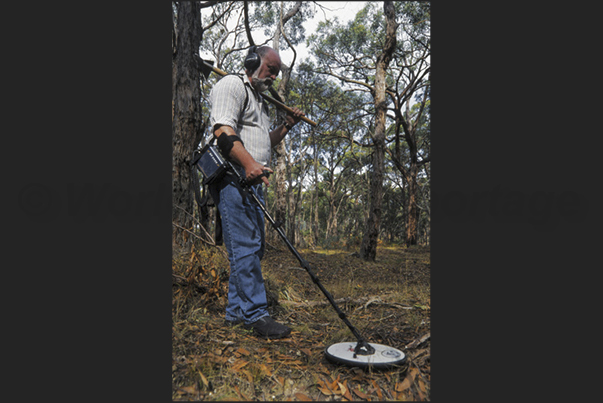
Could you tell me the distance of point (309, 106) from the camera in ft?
30.8

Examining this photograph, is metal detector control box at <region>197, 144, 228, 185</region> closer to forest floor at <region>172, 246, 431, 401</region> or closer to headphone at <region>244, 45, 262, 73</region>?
headphone at <region>244, 45, 262, 73</region>

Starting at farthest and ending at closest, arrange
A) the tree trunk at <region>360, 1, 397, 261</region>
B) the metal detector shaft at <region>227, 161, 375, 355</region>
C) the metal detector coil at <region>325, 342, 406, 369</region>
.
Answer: the tree trunk at <region>360, 1, 397, 261</region>, the metal detector shaft at <region>227, 161, 375, 355</region>, the metal detector coil at <region>325, 342, 406, 369</region>

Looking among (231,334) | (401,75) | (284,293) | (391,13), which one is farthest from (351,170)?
(231,334)

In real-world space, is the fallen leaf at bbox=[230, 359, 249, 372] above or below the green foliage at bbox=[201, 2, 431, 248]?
below

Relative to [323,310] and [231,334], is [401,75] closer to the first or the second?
[323,310]

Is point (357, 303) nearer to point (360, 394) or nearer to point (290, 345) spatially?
point (290, 345)

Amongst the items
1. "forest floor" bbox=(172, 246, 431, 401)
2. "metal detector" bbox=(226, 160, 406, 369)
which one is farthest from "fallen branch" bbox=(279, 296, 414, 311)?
"metal detector" bbox=(226, 160, 406, 369)

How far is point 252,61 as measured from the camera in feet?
7.34

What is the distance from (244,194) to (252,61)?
0.94 m

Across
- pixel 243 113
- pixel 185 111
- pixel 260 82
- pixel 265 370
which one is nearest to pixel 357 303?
pixel 265 370

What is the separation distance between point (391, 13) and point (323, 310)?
502 cm

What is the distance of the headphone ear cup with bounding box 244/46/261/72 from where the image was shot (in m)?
2.23

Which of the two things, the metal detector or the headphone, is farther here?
the headphone

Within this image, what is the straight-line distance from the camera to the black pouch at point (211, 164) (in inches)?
82.0
